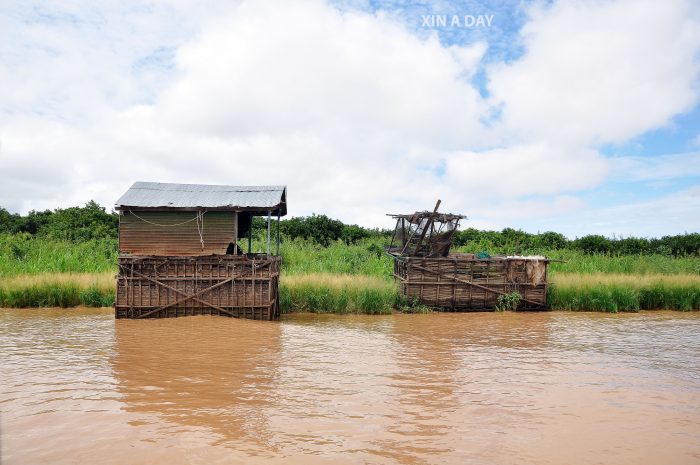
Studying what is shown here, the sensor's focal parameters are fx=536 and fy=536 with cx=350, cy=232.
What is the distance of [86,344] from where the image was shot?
11.2 metres

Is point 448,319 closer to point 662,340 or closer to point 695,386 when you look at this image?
point 662,340

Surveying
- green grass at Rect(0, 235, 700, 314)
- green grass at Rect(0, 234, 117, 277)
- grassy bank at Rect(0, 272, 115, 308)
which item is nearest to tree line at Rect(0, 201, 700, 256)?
green grass at Rect(0, 234, 117, 277)

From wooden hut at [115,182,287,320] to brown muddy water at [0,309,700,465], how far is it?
121 cm

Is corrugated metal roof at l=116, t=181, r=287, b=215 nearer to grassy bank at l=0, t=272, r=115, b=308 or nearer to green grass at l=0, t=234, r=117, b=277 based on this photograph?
grassy bank at l=0, t=272, r=115, b=308

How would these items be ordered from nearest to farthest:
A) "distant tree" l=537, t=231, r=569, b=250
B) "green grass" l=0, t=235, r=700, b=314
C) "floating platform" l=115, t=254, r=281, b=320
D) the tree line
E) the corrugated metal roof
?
"floating platform" l=115, t=254, r=281, b=320, the corrugated metal roof, "green grass" l=0, t=235, r=700, b=314, the tree line, "distant tree" l=537, t=231, r=569, b=250

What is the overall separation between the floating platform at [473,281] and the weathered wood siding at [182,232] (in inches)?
239

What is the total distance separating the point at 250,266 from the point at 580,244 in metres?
23.9

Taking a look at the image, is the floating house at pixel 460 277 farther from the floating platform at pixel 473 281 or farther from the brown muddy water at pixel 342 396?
the brown muddy water at pixel 342 396

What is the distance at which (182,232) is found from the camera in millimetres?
15172

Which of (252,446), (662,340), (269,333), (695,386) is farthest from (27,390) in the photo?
(662,340)

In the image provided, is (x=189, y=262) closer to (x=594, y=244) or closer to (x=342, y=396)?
(x=342, y=396)

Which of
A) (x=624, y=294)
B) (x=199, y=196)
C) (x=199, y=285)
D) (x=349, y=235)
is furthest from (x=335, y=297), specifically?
(x=349, y=235)

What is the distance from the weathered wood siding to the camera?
15.1 m

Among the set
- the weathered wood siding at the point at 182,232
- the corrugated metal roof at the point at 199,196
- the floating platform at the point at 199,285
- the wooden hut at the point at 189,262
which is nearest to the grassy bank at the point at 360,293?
the wooden hut at the point at 189,262
